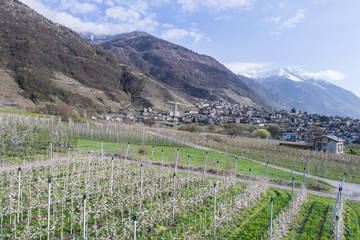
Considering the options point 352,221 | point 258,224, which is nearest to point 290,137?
point 352,221

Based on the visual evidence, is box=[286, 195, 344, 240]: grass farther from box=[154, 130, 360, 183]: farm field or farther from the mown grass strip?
box=[154, 130, 360, 183]: farm field

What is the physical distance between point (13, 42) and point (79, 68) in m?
32.9

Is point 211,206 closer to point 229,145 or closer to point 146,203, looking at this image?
point 146,203

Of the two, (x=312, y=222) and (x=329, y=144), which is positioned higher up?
(x=329, y=144)

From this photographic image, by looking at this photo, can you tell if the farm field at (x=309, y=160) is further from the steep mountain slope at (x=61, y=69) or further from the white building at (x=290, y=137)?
the steep mountain slope at (x=61, y=69)

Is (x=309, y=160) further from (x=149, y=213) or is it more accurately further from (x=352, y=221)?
(x=149, y=213)

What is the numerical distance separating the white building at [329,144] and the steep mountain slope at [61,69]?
230 ft

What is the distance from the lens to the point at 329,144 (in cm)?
4181

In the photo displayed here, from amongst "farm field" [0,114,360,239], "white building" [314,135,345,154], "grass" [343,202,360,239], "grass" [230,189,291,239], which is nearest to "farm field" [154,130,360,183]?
"white building" [314,135,345,154]

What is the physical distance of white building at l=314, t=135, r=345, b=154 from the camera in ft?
134

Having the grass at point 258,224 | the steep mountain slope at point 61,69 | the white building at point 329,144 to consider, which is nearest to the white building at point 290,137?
the white building at point 329,144

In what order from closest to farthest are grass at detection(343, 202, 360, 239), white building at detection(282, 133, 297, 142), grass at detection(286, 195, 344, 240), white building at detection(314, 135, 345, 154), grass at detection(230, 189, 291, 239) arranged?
1. grass at detection(230, 189, 291, 239)
2. grass at detection(286, 195, 344, 240)
3. grass at detection(343, 202, 360, 239)
4. white building at detection(314, 135, 345, 154)
5. white building at detection(282, 133, 297, 142)

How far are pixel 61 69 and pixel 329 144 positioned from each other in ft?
414

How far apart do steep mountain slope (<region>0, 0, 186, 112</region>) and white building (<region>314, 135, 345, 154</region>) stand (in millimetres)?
70253
